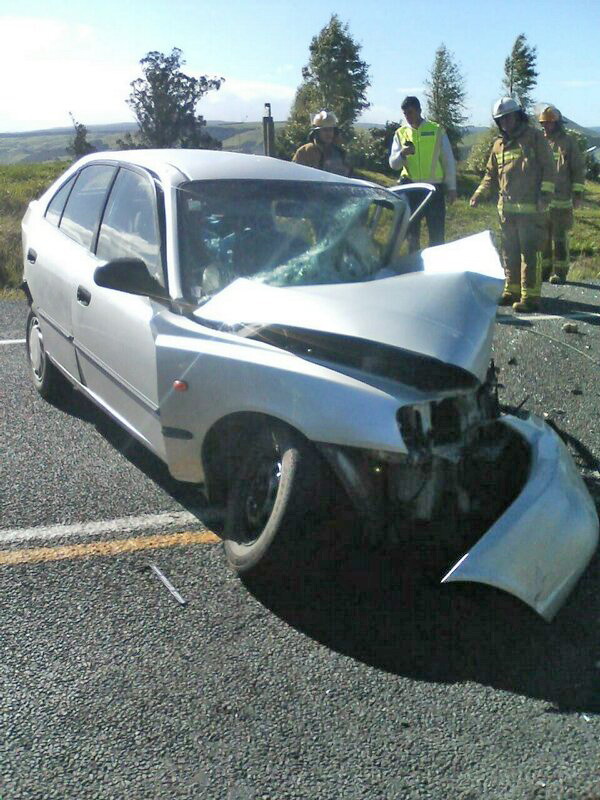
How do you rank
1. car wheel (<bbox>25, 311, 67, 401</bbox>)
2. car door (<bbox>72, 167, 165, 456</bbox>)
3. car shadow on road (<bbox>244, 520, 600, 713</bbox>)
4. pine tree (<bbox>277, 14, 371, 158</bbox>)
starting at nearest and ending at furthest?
1. car shadow on road (<bbox>244, 520, 600, 713</bbox>)
2. car door (<bbox>72, 167, 165, 456</bbox>)
3. car wheel (<bbox>25, 311, 67, 401</bbox>)
4. pine tree (<bbox>277, 14, 371, 158</bbox>)

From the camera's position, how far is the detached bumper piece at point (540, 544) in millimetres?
3098

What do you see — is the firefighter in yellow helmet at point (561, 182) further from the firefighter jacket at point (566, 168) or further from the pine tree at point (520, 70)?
the pine tree at point (520, 70)

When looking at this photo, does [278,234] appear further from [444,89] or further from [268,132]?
[444,89]

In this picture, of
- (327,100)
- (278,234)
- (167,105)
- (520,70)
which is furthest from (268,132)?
(520,70)

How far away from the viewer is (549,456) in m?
3.76

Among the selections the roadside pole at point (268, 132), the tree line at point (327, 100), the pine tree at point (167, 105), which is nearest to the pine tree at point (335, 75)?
the tree line at point (327, 100)

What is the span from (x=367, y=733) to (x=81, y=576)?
149 cm

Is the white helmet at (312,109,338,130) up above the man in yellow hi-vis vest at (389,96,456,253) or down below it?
above

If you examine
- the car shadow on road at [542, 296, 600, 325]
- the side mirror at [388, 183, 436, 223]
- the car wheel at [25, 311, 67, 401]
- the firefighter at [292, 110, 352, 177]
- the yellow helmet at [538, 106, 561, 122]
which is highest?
the yellow helmet at [538, 106, 561, 122]

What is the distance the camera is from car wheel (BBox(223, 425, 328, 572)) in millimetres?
3309

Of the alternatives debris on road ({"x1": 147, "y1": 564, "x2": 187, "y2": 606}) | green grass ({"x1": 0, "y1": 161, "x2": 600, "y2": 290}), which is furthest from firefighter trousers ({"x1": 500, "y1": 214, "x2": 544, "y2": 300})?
debris on road ({"x1": 147, "y1": 564, "x2": 187, "y2": 606})

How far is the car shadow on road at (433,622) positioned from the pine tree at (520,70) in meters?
102

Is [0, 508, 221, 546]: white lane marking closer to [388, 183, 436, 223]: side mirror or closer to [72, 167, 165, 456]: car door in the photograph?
[72, 167, 165, 456]: car door

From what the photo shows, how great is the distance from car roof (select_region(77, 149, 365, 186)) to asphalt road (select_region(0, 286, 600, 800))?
1.64 m
